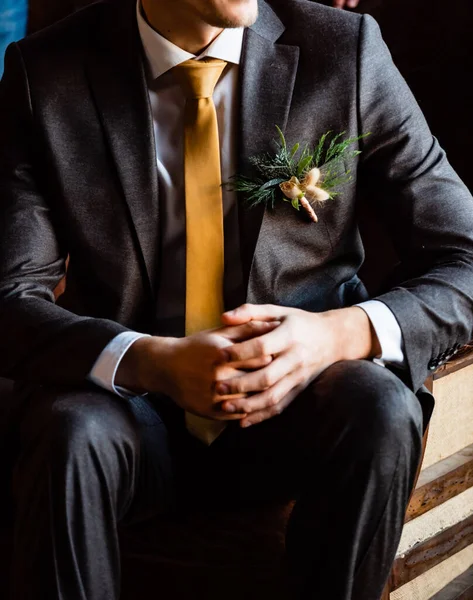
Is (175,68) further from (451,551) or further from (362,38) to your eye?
(451,551)

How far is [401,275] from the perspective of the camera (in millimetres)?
1381

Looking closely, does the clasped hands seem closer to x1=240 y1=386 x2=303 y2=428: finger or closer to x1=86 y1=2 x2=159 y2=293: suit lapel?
x1=240 y1=386 x2=303 y2=428: finger

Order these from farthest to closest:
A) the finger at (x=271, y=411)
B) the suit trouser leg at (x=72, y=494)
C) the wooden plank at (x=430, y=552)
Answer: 1. the wooden plank at (x=430, y=552)
2. the finger at (x=271, y=411)
3. the suit trouser leg at (x=72, y=494)

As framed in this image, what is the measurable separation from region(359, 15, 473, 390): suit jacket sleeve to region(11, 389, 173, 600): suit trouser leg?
44 cm

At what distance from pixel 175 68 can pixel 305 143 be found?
0.23 meters

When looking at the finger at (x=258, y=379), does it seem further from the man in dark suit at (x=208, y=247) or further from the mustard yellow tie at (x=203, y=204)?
the mustard yellow tie at (x=203, y=204)

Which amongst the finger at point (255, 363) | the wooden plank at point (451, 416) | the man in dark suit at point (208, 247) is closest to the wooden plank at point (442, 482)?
the wooden plank at point (451, 416)

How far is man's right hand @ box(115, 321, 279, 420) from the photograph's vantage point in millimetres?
1104

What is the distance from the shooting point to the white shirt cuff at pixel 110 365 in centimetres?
116

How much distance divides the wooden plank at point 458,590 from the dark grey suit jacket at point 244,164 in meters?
0.61

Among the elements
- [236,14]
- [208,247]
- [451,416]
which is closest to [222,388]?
[208,247]

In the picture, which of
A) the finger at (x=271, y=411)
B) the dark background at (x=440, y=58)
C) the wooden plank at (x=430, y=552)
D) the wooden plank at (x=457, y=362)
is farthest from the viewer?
the dark background at (x=440, y=58)

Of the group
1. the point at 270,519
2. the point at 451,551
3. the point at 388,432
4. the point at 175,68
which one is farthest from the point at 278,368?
the point at 451,551

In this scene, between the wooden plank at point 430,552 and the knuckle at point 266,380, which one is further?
the wooden plank at point 430,552
